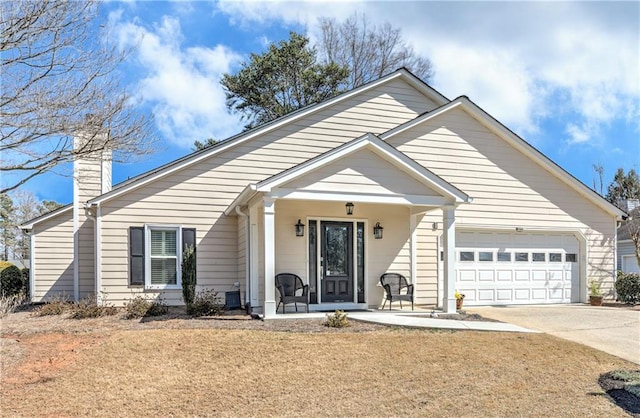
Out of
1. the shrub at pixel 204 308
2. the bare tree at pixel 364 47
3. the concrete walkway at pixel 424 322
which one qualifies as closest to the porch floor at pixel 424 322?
the concrete walkway at pixel 424 322

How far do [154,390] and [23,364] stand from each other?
2.35m

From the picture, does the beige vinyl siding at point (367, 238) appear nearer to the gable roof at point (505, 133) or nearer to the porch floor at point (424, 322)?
the porch floor at point (424, 322)

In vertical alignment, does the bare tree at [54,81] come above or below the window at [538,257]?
above

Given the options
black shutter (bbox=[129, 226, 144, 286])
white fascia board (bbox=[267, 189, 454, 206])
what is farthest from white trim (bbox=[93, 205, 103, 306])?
white fascia board (bbox=[267, 189, 454, 206])

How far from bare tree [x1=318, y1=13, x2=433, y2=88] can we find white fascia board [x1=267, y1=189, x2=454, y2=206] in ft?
60.3

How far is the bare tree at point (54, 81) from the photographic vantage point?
848cm

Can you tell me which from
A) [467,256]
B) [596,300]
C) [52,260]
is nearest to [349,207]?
[467,256]

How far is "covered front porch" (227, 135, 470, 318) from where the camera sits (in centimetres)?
965

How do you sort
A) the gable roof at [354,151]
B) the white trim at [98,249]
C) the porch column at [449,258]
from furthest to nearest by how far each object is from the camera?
the white trim at [98,249]
the porch column at [449,258]
the gable roof at [354,151]

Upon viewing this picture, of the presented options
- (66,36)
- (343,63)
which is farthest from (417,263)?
(343,63)

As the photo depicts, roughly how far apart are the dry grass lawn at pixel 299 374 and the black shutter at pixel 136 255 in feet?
10.8

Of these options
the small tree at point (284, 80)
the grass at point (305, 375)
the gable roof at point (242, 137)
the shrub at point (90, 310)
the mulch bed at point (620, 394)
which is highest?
the small tree at point (284, 80)

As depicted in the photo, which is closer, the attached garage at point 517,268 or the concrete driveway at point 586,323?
the concrete driveway at point 586,323

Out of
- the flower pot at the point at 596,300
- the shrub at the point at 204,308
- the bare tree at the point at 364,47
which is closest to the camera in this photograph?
the shrub at the point at 204,308
